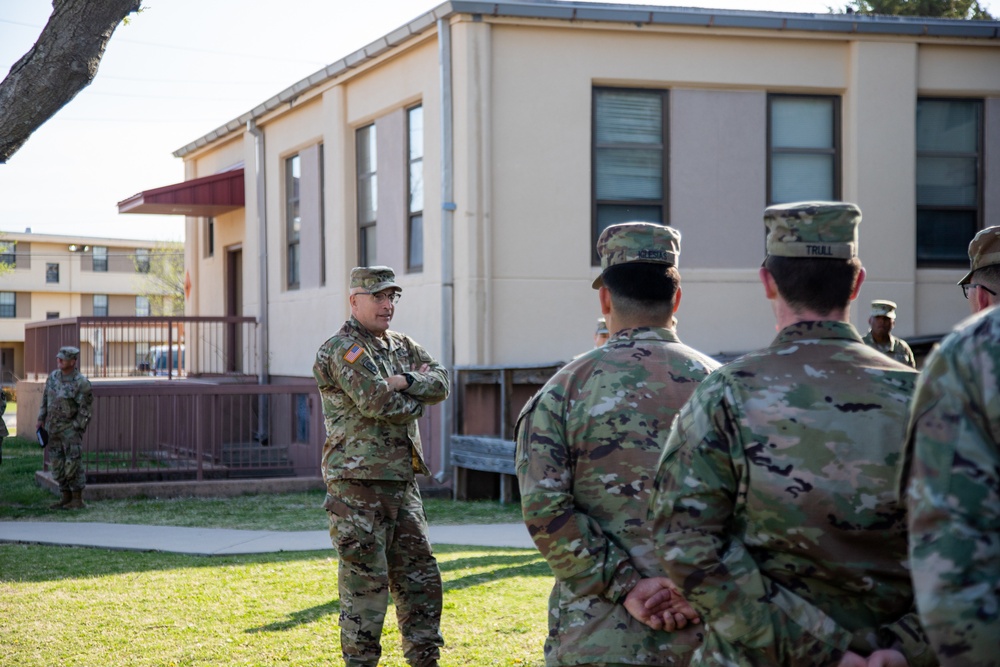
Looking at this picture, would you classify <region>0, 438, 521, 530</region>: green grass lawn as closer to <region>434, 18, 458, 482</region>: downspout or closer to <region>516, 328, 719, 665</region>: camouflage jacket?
<region>434, 18, 458, 482</region>: downspout

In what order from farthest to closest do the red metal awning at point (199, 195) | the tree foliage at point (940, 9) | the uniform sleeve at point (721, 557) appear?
the tree foliage at point (940, 9)
the red metal awning at point (199, 195)
the uniform sleeve at point (721, 557)

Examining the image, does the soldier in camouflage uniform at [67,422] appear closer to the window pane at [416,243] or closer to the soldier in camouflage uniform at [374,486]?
the window pane at [416,243]

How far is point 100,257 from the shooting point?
68.1 metres

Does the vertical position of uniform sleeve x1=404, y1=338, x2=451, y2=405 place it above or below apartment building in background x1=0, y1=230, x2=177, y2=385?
below

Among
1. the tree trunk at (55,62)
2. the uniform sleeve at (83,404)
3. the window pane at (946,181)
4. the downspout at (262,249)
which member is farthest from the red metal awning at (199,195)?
the tree trunk at (55,62)

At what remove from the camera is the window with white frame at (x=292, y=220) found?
59.6ft

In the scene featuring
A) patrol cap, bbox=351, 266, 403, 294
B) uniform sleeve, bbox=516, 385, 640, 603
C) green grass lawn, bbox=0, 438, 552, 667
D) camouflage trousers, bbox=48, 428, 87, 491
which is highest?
patrol cap, bbox=351, 266, 403, 294

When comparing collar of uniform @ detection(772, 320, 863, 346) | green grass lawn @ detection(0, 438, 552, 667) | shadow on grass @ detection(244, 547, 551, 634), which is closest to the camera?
collar of uniform @ detection(772, 320, 863, 346)

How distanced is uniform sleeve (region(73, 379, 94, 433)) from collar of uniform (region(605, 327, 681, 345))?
Answer: 11938 millimetres

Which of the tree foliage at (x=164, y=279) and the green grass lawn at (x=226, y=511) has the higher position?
the tree foliage at (x=164, y=279)

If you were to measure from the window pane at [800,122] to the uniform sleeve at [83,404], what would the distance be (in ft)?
30.1

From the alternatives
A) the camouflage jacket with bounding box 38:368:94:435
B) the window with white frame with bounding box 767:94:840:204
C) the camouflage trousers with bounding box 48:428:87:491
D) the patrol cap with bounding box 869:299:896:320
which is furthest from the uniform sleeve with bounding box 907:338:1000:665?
the camouflage jacket with bounding box 38:368:94:435

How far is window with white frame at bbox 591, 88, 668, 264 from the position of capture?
1373cm

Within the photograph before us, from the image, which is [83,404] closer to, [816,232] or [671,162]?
[671,162]
